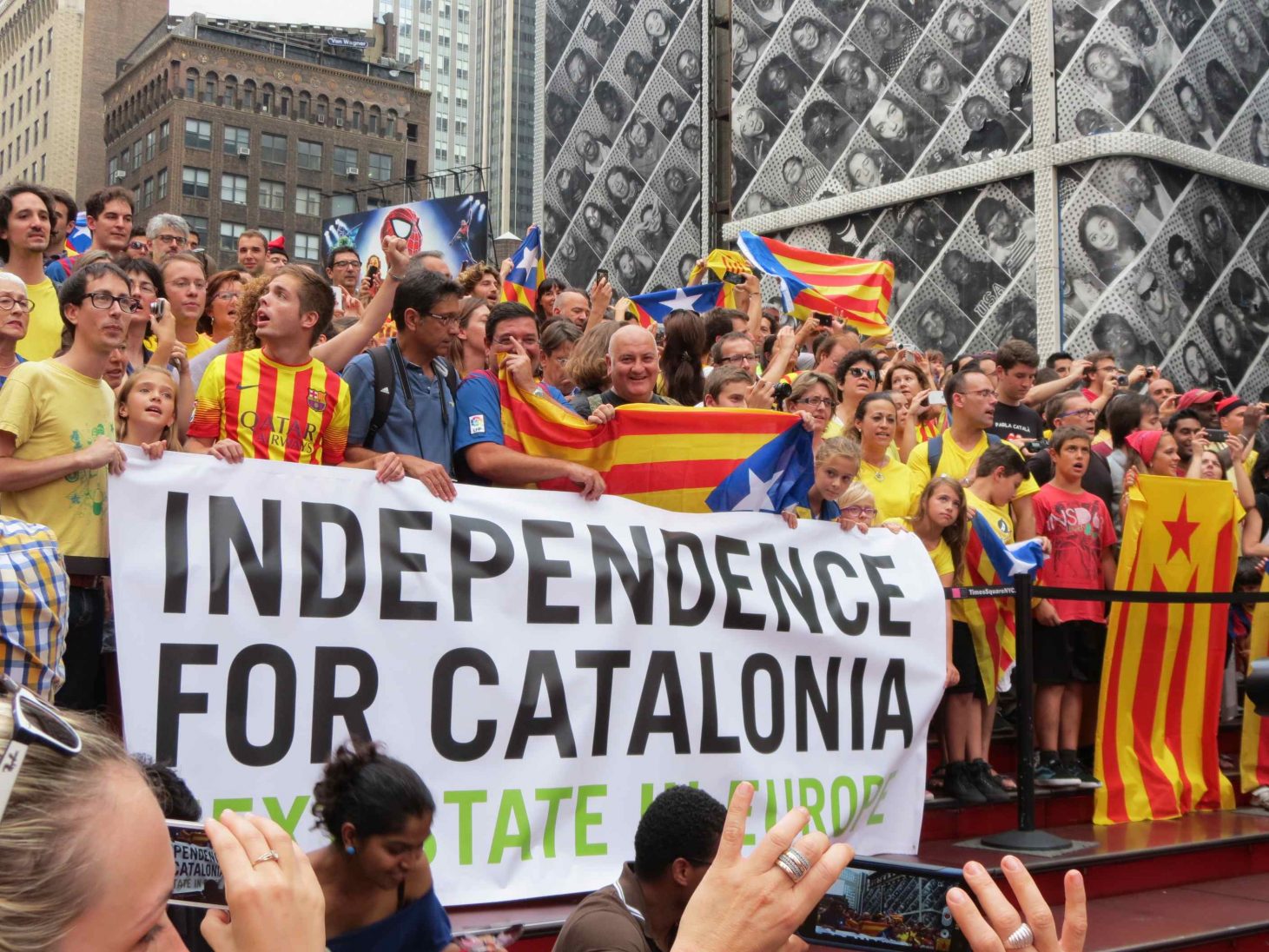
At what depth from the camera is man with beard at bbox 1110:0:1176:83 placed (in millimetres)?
22109

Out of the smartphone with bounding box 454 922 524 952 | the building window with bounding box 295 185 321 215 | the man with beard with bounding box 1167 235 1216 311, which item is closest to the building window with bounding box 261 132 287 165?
the building window with bounding box 295 185 321 215

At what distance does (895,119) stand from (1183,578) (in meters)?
18.3

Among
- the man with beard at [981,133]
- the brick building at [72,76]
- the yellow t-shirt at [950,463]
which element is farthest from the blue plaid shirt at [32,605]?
the brick building at [72,76]

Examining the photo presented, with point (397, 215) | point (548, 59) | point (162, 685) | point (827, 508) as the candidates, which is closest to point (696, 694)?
point (827, 508)

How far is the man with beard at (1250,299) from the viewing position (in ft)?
76.4

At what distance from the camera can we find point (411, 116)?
95250 mm

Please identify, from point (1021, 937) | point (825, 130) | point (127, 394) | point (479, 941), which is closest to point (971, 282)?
point (825, 130)

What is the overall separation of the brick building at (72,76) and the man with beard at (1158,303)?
86488mm

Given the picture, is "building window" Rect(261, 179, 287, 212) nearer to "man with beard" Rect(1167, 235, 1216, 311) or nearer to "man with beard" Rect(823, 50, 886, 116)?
"man with beard" Rect(823, 50, 886, 116)

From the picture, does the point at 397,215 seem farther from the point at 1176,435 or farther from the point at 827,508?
the point at 827,508

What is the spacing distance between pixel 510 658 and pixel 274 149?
90.1m

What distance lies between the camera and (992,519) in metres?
7.82

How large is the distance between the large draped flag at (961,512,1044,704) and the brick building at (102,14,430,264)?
7944cm

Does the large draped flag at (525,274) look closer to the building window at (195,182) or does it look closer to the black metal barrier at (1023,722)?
the black metal barrier at (1023,722)
